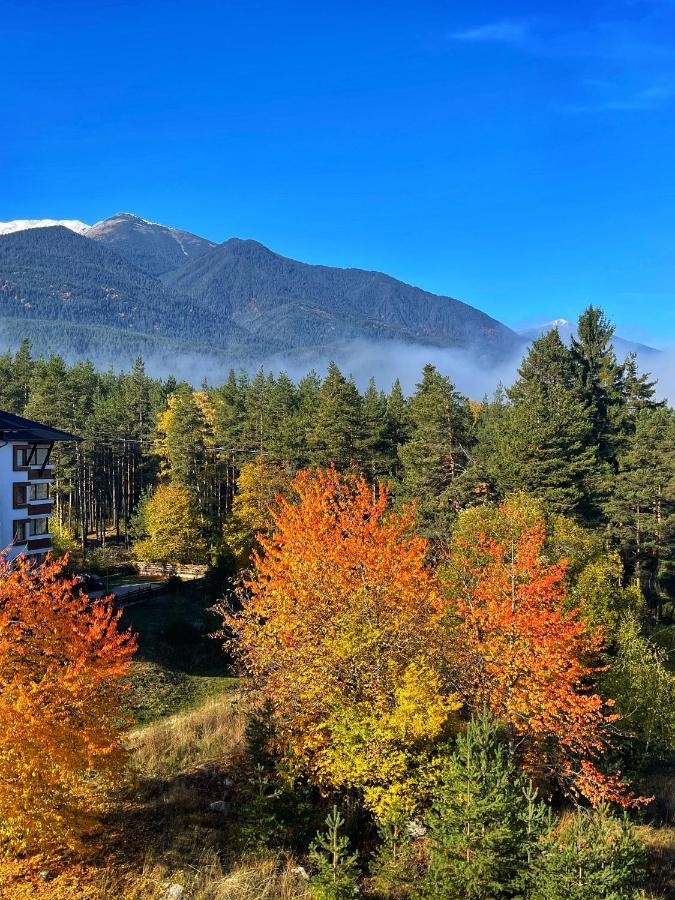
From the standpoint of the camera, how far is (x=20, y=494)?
1721 inches

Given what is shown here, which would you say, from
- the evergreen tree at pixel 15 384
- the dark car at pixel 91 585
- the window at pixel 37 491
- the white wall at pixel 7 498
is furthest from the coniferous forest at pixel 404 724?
the evergreen tree at pixel 15 384

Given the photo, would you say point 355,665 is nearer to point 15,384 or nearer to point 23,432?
point 23,432

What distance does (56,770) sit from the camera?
50.0 feet

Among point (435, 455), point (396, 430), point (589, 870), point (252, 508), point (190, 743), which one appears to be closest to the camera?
point (589, 870)

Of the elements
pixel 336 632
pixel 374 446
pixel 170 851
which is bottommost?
pixel 170 851

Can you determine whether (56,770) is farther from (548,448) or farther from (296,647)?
(548,448)

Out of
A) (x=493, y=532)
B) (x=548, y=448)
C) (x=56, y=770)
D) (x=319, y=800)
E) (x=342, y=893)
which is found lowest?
(x=319, y=800)

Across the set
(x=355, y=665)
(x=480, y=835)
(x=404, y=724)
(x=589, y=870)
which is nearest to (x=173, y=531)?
(x=355, y=665)

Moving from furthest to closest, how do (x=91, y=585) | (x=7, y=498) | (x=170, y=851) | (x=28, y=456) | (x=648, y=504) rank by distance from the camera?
1. (x=648, y=504)
2. (x=91, y=585)
3. (x=28, y=456)
4. (x=7, y=498)
5. (x=170, y=851)

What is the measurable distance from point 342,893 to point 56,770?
7.19 meters

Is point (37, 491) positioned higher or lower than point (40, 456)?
lower

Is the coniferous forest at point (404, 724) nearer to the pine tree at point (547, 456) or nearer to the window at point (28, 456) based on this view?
the pine tree at point (547, 456)

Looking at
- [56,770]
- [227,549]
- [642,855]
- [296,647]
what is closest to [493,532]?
[296,647]

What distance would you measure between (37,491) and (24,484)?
1.70 metres
